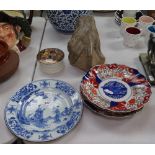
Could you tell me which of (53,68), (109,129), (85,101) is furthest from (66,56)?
(109,129)

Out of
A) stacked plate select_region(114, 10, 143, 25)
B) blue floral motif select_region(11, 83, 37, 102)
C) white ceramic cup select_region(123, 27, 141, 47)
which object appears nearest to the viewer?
blue floral motif select_region(11, 83, 37, 102)

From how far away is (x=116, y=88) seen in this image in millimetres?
878

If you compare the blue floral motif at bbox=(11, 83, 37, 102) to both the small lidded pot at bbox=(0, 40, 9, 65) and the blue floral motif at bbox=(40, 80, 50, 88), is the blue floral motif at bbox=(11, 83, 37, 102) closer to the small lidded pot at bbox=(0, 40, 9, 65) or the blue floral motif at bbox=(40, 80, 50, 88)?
the blue floral motif at bbox=(40, 80, 50, 88)

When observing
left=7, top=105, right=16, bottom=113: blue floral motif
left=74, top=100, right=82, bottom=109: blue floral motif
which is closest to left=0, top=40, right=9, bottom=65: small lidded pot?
left=7, top=105, right=16, bottom=113: blue floral motif

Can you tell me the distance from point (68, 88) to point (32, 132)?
19 centimetres

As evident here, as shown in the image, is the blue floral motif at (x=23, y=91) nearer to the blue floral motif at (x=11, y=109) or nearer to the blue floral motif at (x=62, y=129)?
the blue floral motif at (x=11, y=109)

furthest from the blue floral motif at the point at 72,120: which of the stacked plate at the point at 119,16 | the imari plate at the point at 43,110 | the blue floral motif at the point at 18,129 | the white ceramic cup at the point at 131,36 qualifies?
the stacked plate at the point at 119,16

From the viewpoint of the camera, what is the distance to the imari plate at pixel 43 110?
0.75 m

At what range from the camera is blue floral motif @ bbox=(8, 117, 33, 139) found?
2.44 feet

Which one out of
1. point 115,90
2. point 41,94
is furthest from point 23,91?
A: point 115,90

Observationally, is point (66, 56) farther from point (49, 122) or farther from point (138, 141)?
point (138, 141)

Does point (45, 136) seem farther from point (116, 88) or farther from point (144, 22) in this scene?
point (144, 22)

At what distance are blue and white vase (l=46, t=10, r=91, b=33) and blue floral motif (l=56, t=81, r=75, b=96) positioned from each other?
301mm

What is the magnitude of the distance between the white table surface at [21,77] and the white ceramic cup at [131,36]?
0.34 meters
